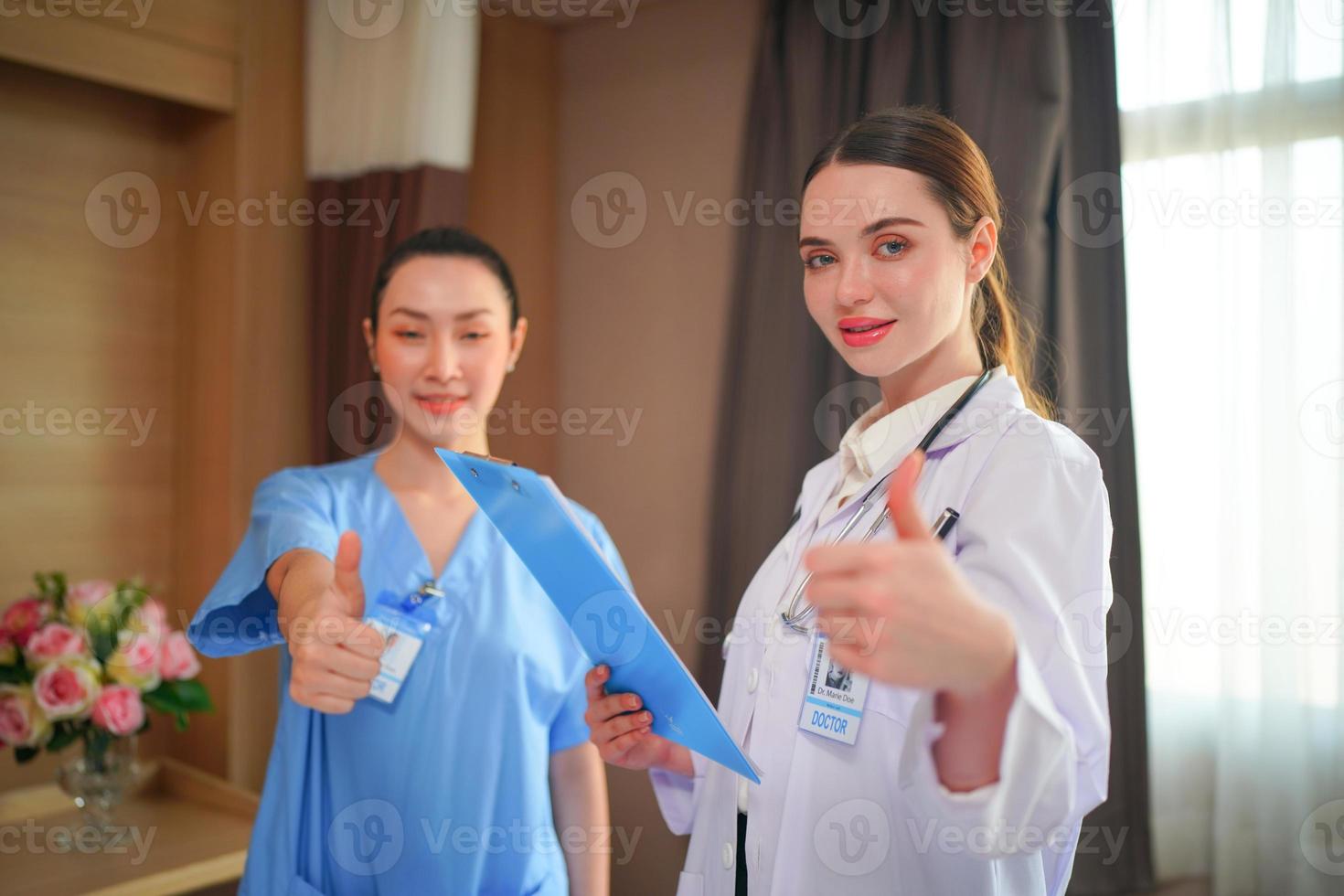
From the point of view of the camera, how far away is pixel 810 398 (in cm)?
241

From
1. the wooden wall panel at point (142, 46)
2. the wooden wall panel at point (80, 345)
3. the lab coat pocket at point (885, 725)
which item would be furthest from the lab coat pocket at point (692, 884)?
the wooden wall panel at point (142, 46)

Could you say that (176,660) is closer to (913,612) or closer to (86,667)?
(86,667)

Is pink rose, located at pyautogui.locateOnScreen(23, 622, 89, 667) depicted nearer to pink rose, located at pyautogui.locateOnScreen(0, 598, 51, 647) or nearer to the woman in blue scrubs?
pink rose, located at pyautogui.locateOnScreen(0, 598, 51, 647)

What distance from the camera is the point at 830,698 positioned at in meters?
1.17

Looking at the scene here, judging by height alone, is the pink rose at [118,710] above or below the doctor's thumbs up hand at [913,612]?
below

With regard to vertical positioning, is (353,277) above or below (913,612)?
above

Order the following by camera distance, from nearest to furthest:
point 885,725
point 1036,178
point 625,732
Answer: point 885,725 → point 625,732 → point 1036,178

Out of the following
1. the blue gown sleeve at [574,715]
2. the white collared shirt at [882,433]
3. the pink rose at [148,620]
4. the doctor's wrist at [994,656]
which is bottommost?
the blue gown sleeve at [574,715]

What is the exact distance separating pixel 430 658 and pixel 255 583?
32 centimetres

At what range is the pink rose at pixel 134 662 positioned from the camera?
2285 mm

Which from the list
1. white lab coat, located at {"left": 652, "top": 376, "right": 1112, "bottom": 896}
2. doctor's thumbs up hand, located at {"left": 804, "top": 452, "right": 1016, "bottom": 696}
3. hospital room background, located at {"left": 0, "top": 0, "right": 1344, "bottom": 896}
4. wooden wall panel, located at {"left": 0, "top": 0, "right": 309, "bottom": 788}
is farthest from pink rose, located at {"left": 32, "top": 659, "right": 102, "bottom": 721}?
doctor's thumbs up hand, located at {"left": 804, "top": 452, "right": 1016, "bottom": 696}

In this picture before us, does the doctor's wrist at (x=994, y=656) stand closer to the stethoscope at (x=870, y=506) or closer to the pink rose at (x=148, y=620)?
the stethoscope at (x=870, y=506)

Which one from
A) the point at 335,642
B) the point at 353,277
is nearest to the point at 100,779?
the point at 353,277

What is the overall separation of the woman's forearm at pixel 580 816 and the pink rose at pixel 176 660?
1.06 m
